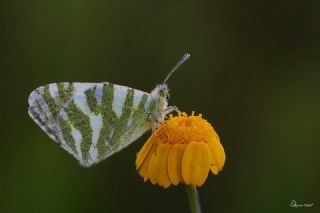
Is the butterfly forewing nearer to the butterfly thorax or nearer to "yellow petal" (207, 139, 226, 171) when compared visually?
the butterfly thorax

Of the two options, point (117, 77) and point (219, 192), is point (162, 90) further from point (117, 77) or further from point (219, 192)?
point (117, 77)

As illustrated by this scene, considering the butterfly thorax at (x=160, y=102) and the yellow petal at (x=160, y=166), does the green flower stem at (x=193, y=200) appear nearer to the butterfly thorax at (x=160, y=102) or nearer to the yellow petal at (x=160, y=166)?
the yellow petal at (x=160, y=166)

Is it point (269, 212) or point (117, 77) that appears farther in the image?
point (117, 77)

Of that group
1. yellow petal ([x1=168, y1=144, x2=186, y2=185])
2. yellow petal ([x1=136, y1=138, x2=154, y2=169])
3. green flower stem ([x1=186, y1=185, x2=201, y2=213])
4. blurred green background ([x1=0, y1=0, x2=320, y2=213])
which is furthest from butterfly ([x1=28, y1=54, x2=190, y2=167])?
blurred green background ([x1=0, y1=0, x2=320, y2=213])

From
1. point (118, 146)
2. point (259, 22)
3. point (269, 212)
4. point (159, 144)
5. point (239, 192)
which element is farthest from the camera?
point (259, 22)

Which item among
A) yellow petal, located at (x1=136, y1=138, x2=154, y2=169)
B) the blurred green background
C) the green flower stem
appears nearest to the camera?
the green flower stem

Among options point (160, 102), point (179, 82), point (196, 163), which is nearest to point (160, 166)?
point (196, 163)

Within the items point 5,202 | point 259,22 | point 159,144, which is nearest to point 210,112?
point 259,22
